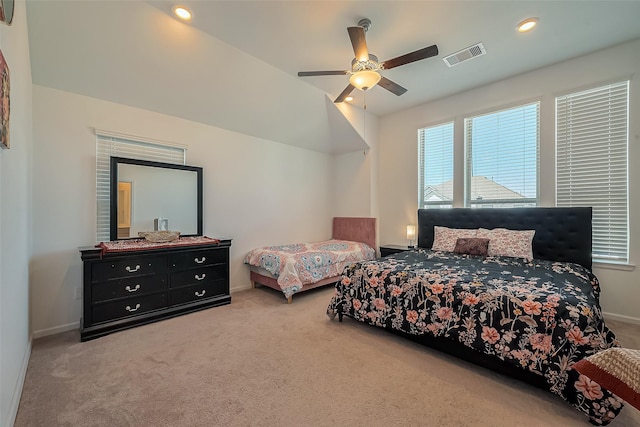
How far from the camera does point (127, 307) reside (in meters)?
2.86

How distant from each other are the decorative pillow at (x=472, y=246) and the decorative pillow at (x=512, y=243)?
83 millimetres

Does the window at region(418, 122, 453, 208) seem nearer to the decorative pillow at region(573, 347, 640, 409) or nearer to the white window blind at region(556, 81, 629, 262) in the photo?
the white window blind at region(556, 81, 629, 262)

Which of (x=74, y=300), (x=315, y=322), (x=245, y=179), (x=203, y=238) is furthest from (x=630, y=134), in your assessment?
(x=74, y=300)

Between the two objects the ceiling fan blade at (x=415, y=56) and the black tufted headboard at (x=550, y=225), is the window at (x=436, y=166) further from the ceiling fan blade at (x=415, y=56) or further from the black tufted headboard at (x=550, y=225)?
the ceiling fan blade at (x=415, y=56)

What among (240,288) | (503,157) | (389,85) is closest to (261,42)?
(389,85)

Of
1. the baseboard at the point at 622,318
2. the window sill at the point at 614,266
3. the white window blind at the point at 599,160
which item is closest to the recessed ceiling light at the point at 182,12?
the white window blind at the point at 599,160

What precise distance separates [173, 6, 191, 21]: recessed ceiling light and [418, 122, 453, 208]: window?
12.6ft

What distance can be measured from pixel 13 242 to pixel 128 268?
1234 mm

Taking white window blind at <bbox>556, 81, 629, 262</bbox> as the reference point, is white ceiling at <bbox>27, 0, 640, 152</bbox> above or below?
above

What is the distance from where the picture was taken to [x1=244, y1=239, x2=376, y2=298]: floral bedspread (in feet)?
12.0

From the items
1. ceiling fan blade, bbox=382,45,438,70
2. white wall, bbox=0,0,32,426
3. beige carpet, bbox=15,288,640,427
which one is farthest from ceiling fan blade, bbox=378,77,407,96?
white wall, bbox=0,0,32,426

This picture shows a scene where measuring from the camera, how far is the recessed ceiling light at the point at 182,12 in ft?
8.17

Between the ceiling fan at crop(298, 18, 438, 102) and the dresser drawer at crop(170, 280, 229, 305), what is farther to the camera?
the dresser drawer at crop(170, 280, 229, 305)

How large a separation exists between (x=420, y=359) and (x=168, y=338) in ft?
7.84
